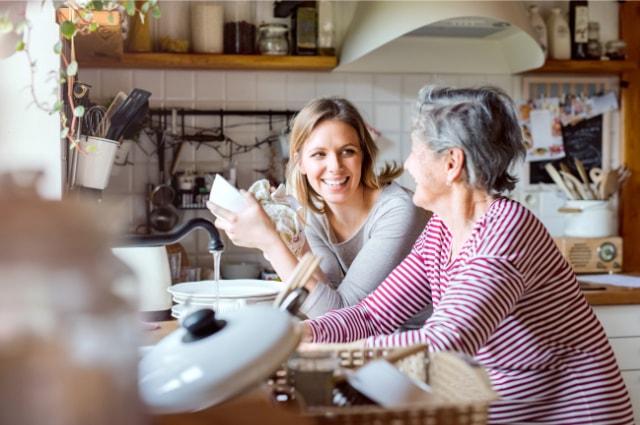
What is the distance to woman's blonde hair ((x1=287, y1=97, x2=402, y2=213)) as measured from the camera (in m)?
2.33

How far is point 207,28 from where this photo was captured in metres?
3.49

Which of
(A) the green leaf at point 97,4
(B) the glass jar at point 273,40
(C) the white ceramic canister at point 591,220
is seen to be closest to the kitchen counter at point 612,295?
(C) the white ceramic canister at point 591,220

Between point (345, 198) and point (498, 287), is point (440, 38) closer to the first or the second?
point (345, 198)

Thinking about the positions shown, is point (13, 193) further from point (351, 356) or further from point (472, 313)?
point (472, 313)

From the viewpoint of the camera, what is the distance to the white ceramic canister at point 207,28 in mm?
3486

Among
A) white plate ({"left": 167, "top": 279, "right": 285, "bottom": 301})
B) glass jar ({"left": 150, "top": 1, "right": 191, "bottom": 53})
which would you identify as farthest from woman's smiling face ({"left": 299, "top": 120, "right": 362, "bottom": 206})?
glass jar ({"left": 150, "top": 1, "right": 191, "bottom": 53})

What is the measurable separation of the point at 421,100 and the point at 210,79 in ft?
7.39

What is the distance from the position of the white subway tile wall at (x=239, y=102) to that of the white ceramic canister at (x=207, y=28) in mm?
187

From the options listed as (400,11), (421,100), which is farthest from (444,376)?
(400,11)

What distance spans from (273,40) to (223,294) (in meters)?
2.01

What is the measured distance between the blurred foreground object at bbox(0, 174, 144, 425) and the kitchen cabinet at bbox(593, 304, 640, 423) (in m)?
2.99

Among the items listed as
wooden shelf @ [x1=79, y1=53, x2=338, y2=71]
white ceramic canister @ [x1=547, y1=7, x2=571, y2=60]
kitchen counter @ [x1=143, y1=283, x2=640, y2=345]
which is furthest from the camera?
white ceramic canister @ [x1=547, y1=7, x2=571, y2=60]

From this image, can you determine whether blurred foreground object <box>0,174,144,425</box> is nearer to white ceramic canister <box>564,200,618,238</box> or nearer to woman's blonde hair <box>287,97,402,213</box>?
woman's blonde hair <box>287,97,402,213</box>

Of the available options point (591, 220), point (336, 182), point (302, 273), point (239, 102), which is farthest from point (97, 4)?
point (591, 220)
